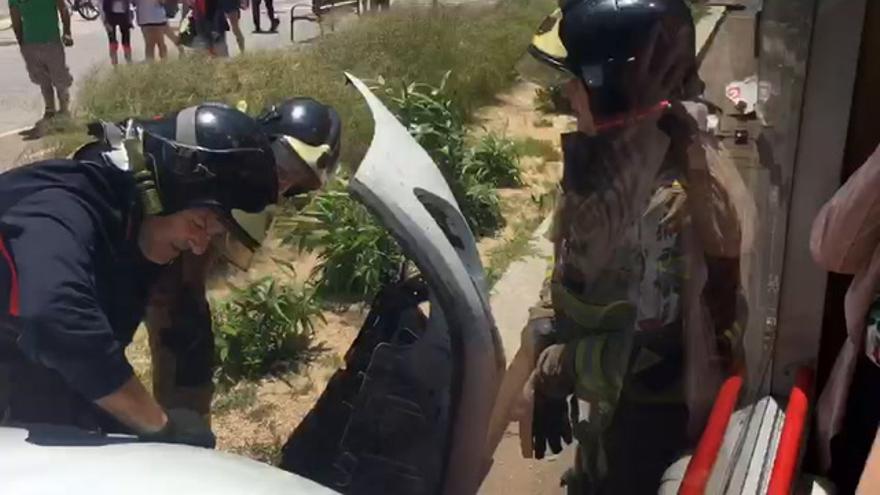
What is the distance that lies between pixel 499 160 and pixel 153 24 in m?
5.41

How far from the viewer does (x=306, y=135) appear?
2879 millimetres

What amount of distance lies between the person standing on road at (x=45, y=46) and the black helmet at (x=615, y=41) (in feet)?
23.3

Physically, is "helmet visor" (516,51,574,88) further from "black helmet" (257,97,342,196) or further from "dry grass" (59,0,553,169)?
"dry grass" (59,0,553,169)

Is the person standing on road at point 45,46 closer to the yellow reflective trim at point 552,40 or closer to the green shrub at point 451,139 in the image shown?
the green shrub at point 451,139

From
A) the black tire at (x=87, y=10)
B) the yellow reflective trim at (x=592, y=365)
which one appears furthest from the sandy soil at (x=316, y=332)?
the black tire at (x=87, y=10)

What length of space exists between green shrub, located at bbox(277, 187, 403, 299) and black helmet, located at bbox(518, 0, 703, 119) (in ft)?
6.85

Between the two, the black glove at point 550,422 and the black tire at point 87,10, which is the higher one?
the black glove at point 550,422

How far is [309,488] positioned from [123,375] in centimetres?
53

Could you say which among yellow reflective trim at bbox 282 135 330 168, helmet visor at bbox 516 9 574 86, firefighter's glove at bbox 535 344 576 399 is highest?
helmet visor at bbox 516 9 574 86

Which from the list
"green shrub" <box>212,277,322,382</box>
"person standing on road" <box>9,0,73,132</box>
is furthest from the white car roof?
"person standing on road" <box>9,0,73,132</box>

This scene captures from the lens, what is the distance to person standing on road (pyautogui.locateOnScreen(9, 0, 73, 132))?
9.14m

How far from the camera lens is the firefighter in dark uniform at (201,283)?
2748 mm

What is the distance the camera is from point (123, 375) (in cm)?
218

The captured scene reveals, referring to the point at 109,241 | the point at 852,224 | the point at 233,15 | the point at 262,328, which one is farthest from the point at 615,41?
the point at 233,15
